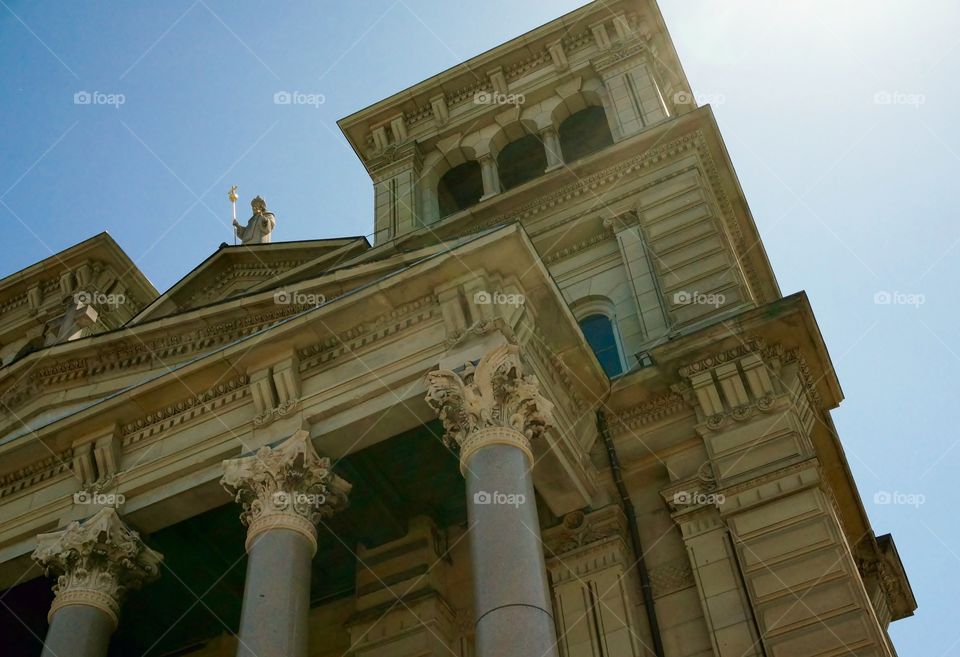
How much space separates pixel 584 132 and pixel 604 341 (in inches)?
419

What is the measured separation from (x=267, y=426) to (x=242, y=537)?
326 cm

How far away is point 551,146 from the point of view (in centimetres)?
3162

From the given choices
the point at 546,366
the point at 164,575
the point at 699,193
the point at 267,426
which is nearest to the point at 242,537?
the point at 164,575

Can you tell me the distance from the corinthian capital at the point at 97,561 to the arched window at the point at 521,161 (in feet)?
58.0

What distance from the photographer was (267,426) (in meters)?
18.3

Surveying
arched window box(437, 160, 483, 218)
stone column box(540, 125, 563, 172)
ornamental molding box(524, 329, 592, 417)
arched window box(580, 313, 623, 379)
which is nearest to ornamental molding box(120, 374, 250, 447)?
ornamental molding box(524, 329, 592, 417)

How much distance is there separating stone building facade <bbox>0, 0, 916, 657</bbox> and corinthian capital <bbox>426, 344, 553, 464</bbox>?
4 centimetres

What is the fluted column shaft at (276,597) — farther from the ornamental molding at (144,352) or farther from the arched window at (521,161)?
the arched window at (521,161)

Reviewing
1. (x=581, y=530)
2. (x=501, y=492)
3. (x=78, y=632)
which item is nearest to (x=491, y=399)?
(x=501, y=492)

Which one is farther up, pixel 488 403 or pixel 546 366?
pixel 546 366

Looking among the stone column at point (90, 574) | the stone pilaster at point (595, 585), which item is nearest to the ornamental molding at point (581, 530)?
the stone pilaster at point (595, 585)

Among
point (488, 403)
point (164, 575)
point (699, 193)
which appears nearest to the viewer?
point (488, 403)

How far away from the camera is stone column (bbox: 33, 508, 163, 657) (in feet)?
56.7

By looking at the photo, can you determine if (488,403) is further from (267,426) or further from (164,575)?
(164,575)
